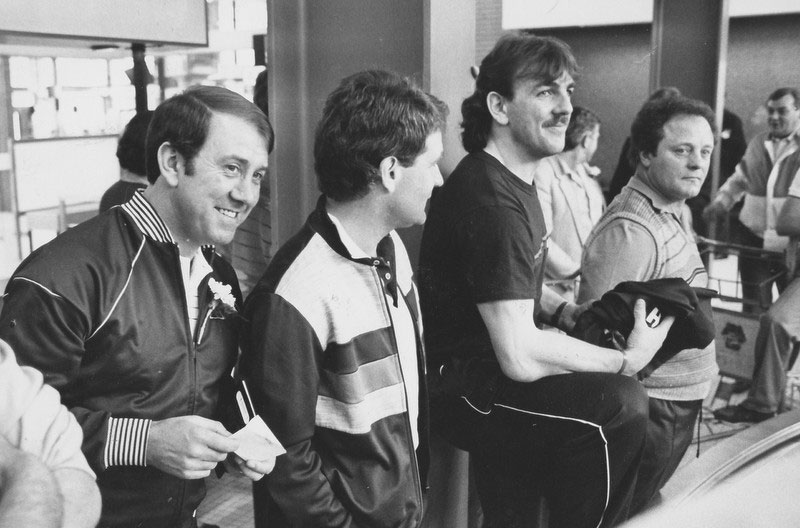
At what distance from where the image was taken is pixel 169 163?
2.12m

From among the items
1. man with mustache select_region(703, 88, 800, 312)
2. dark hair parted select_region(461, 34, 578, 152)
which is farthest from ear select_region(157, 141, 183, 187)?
man with mustache select_region(703, 88, 800, 312)

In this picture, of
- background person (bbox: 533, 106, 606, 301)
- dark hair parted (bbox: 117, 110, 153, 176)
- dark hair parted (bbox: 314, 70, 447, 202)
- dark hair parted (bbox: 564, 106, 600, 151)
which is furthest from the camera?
dark hair parted (bbox: 564, 106, 600, 151)

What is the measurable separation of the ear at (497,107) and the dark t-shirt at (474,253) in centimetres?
16

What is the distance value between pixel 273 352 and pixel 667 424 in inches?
63.1

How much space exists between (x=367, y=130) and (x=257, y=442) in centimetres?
88

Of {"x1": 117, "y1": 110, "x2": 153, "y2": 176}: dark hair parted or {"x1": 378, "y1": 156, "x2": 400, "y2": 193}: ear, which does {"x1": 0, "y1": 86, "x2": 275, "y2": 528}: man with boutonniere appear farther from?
{"x1": 117, "y1": 110, "x2": 153, "y2": 176}: dark hair parted

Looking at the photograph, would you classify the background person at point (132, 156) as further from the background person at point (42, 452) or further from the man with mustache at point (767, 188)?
the man with mustache at point (767, 188)

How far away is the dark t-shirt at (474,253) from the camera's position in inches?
100

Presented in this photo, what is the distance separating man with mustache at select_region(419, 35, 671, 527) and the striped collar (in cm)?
93

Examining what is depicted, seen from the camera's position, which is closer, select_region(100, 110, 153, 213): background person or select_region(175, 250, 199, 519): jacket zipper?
select_region(175, 250, 199, 519): jacket zipper

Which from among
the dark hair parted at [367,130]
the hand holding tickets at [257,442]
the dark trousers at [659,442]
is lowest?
the dark trousers at [659,442]

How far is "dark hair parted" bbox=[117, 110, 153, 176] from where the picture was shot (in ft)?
11.9

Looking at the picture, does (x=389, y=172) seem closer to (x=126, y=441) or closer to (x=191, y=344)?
(x=191, y=344)

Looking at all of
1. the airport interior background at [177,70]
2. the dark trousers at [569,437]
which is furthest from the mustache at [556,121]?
the dark trousers at [569,437]
